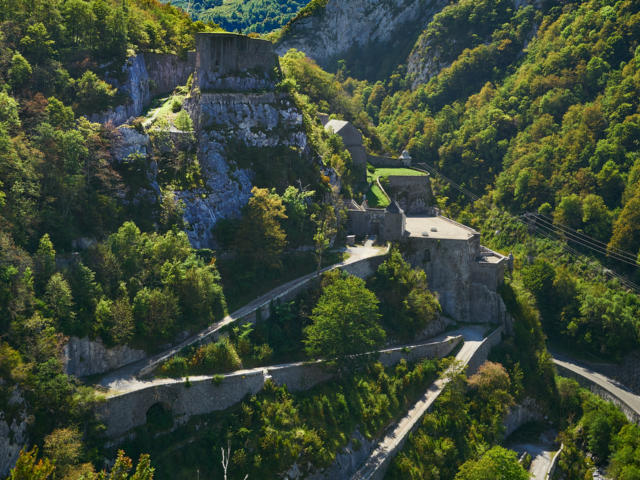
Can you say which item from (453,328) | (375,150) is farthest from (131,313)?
(375,150)

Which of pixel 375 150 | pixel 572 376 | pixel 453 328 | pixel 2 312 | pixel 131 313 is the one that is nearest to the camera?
pixel 2 312

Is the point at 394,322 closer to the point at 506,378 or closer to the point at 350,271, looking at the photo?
the point at 350,271

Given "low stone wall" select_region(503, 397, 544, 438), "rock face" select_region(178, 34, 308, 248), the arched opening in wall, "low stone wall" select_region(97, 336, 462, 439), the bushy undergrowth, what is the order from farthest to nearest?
1. "low stone wall" select_region(503, 397, 544, 438)
2. "rock face" select_region(178, 34, 308, 248)
3. the arched opening in wall
4. the bushy undergrowth
5. "low stone wall" select_region(97, 336, 462, 439)

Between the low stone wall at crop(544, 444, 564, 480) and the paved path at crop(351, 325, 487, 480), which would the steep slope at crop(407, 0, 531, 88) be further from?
the low stone wall at crop(544, 444, 564, 480)

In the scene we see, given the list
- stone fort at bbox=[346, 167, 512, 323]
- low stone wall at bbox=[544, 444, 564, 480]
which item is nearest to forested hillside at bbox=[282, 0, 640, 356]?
stone fort at bbox=[346, 167, 512, 323]

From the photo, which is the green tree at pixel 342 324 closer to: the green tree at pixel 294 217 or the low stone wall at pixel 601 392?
the green tree at pixel 294 217

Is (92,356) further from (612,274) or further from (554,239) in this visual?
(554,239)
